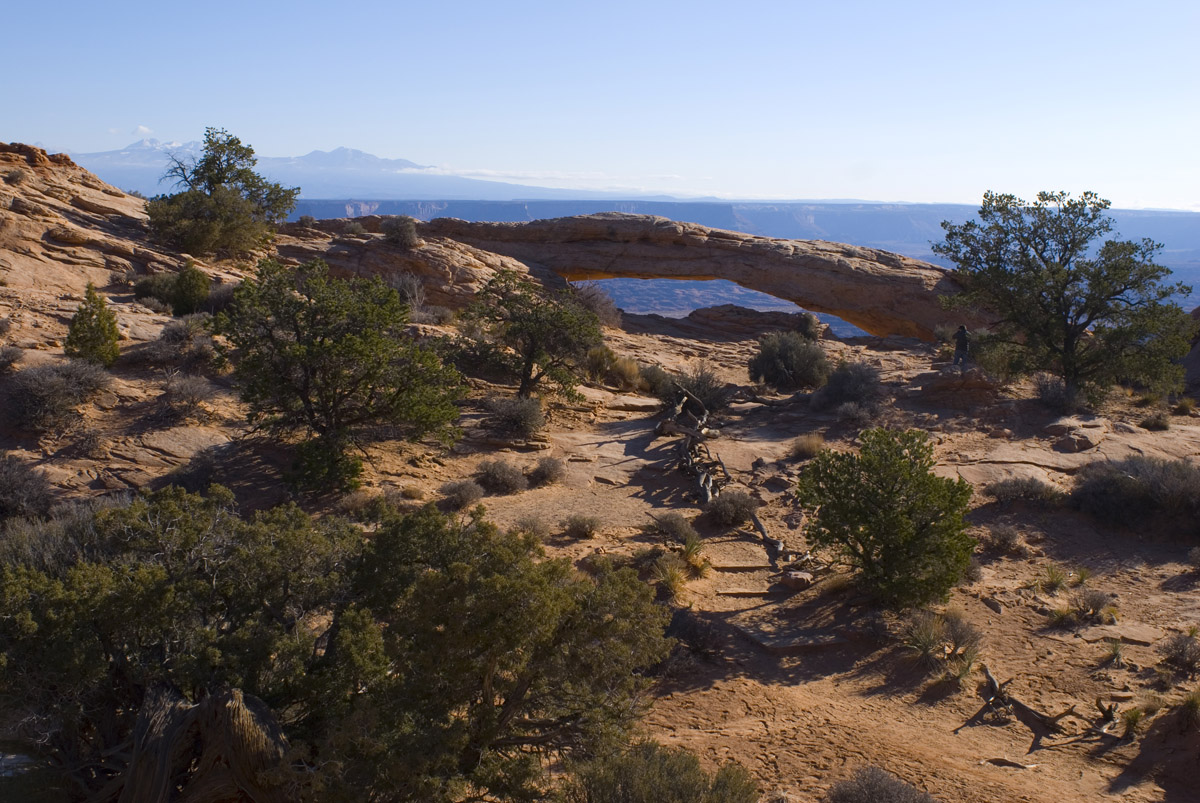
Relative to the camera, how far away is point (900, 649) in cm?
889

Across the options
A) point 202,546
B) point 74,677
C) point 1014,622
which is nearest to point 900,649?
point 1014,622

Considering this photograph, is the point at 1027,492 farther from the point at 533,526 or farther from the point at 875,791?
the point at 875,791

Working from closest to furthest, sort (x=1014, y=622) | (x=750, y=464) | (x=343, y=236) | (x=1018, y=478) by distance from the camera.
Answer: (x=1014, y=622)
(x=1018, y=478)
(x=750, y=464)
(x=343, y=236)

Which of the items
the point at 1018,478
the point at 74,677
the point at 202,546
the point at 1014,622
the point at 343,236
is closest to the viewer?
the point at 74,677

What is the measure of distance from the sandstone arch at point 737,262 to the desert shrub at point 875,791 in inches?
1103

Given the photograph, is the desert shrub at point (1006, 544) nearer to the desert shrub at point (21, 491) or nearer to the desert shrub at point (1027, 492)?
the desert shrub at point (1027, 492)

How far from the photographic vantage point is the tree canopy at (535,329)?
1747 cm

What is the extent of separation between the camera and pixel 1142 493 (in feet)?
41.1

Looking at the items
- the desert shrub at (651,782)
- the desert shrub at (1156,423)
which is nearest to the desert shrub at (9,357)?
the desert shrub at (651,782)

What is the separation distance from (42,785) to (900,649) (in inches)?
326

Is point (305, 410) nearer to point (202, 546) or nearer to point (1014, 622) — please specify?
point (202, 546)

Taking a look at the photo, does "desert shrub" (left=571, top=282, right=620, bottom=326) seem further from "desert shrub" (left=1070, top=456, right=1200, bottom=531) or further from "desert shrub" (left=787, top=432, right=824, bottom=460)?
"desert shrub" (left=1070, top=456, right=1200, bottom=531)

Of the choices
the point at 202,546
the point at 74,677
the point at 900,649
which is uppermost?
the point at 202,546

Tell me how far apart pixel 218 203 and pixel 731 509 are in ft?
69.5
